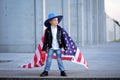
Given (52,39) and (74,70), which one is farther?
(74,70)

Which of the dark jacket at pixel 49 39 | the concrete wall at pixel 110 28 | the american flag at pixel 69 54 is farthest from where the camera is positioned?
the concrete wall at pixel 110 28

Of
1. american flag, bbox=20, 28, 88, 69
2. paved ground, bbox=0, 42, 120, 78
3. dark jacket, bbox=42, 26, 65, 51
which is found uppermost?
dark jacket, bbox=42, 26, 65, 51

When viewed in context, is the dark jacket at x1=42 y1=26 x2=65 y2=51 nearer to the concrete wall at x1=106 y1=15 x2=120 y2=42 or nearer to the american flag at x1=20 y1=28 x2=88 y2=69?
the american flag at x1=20 y1=28 x2=88 y2=69

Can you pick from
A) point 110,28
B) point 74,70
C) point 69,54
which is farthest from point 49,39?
point 110,28

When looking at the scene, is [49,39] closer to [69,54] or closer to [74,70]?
[69,54]

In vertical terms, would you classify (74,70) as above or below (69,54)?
below

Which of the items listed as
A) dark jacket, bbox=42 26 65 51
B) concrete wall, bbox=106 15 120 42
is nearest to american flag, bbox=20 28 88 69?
dark jacket, bbox=42 26 65 51

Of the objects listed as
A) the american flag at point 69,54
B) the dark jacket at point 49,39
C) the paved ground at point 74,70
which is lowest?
the paved ground at point 74,70

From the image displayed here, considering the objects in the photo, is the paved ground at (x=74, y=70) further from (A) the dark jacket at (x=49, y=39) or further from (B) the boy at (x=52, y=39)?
(A) the dark jacket at (x=49, y=39)

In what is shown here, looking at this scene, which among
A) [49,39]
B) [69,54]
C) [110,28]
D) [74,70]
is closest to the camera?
[49,39]

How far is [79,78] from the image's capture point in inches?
355

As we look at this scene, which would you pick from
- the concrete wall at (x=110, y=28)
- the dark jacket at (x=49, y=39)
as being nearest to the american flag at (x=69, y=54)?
the dark jacket at (x=49, y=39)

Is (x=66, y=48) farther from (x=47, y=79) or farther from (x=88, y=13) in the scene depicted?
(x=88, y=13)

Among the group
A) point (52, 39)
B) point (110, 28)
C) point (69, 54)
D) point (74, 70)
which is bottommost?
point (74, 70)
